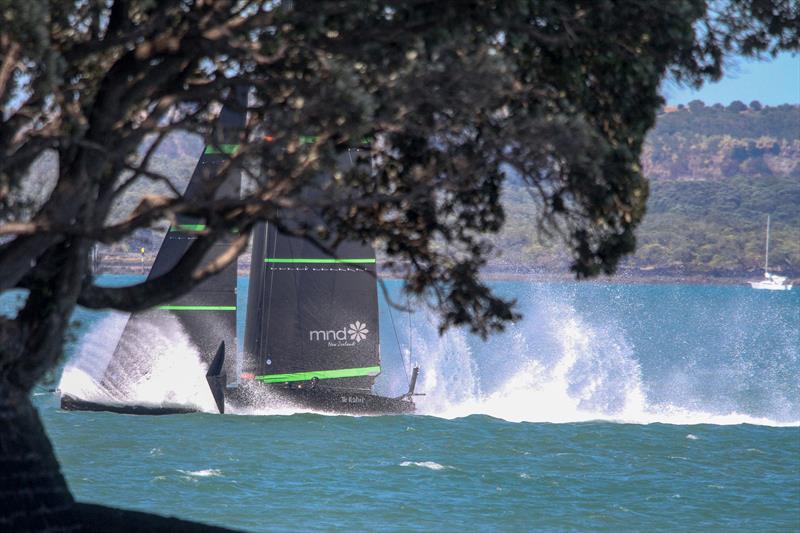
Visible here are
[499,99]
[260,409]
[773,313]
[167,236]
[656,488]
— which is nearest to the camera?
[499,99]

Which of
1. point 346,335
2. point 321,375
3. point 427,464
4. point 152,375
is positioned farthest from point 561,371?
point 427,464

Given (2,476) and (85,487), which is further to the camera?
(85,487)

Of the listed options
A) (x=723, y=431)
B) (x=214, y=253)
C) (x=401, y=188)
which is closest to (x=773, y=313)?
(x=723, y=431)

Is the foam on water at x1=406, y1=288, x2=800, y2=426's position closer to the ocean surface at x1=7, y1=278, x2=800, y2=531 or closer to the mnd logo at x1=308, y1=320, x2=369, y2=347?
the ocean surface at x1=7, y1=278, x2=800, y2=531

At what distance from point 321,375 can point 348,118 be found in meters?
31.6

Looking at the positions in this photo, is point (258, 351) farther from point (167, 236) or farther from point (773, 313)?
point (773, 313)

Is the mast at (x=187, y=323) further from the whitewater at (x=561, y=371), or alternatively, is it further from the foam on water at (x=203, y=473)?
the foam on water at (x=203, y=473)

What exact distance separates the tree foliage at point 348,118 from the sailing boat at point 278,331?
87.2ft

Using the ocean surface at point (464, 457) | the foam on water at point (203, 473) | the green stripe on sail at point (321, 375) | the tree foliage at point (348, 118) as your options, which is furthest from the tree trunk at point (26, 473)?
the green stripe on sail at point (321, 375)

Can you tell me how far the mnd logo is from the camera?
41781 millimetres

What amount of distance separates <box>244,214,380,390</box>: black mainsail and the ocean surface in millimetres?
1739

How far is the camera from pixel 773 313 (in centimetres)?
16488

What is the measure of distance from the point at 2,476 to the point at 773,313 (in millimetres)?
159968

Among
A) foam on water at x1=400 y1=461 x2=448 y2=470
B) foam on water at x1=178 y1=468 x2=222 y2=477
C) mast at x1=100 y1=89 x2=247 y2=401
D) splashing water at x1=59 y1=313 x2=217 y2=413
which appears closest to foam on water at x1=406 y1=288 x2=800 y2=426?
foam on water at x1=400 y1=461 x2=448 y2=470
